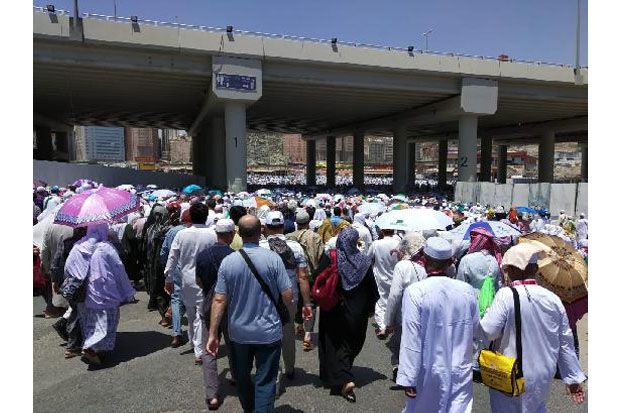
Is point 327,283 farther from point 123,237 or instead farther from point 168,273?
point 123,237

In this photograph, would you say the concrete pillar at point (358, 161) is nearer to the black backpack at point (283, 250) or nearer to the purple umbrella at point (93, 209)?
the purple umbrella at point (93, 209)

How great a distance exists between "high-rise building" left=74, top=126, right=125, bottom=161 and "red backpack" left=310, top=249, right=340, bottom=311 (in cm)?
18382

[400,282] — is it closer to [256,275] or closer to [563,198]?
[256,275]

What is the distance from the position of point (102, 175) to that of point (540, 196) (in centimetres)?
2295

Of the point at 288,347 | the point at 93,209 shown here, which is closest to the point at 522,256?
the point at 288,347

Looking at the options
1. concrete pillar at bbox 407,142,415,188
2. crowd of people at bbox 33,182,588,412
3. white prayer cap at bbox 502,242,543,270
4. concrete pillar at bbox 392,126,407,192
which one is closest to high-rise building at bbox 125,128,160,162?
concrete pillar at bbox 407,142,415,188

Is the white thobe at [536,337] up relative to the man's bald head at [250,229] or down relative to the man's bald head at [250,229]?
down

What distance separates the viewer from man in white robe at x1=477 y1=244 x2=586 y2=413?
3184mm

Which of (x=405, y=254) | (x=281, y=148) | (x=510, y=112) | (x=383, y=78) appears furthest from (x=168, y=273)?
(x=281, y=148)

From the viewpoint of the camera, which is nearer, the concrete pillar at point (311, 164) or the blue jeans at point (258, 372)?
the blue jeans at point (258, 372)

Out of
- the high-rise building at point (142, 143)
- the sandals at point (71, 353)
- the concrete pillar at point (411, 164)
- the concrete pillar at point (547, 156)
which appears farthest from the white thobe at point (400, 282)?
the high-rise building at point (142, 143)

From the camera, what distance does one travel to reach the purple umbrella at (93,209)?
530 centimetres

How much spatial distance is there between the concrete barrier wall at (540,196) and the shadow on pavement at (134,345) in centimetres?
1516

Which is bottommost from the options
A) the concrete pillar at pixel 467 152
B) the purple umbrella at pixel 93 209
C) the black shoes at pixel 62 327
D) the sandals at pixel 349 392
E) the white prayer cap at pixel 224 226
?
the sandals at pixel 349 392
